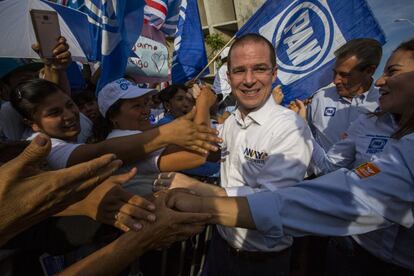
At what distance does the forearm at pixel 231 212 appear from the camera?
4.72 feet

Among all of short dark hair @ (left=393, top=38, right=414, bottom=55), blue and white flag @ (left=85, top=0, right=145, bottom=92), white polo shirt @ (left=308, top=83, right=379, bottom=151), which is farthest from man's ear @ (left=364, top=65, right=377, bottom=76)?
blue and white flag @ (left=85, top=0, right=145, bottom=92)

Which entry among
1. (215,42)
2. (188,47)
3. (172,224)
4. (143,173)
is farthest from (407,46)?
(215,42)

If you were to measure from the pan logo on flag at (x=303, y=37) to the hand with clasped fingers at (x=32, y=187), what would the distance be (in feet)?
11.1

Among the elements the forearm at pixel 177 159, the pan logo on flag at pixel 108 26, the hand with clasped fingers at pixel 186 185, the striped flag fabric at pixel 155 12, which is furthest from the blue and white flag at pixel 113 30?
the hand with clasped fingers at pixel 186 185

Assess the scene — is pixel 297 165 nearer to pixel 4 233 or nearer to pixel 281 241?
pixel 281 241

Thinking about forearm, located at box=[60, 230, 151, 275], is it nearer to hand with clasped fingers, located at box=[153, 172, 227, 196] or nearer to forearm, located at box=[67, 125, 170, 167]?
hand with clasped fingers, located at box=[153, 172, 227, 196]

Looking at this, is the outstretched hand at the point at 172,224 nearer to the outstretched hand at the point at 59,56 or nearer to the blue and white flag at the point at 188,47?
the outstretched hand at the point at 59,56

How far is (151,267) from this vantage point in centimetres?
261

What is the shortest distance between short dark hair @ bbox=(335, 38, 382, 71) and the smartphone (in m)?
2.68

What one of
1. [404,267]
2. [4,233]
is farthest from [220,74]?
[4,233]

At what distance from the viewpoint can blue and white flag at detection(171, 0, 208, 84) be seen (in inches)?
211

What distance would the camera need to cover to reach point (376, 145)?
208cm

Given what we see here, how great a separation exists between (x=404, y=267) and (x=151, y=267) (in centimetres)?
182

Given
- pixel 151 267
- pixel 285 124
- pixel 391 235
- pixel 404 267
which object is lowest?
pixel 151 267
